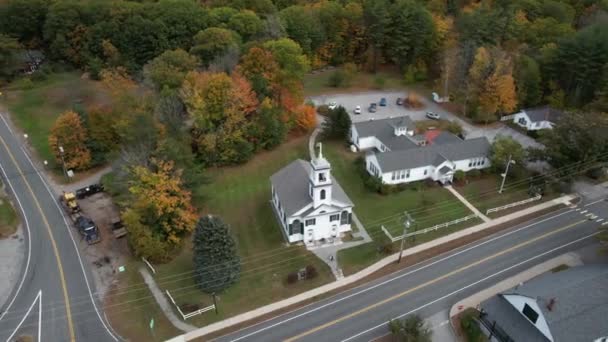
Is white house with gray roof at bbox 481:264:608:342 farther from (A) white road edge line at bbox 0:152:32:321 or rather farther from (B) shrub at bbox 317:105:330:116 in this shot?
(B) shrub at bbox 317:105:330:116

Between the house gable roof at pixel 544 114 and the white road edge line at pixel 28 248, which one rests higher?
the house gable roof at pixel 544 114

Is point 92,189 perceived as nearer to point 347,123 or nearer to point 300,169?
point 300,169

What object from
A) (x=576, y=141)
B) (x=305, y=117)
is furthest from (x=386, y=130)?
(x=576, y=141)

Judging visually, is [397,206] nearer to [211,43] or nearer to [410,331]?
[410,331]

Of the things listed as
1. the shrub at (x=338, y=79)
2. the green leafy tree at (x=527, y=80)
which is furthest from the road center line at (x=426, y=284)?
the shrub at (x=338, y=79)

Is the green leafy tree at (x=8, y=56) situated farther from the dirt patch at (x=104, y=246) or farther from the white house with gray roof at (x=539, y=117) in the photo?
the white house with gray roof at (x=539, y=117)

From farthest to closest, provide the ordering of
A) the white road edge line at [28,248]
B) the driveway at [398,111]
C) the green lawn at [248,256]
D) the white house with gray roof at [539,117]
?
1. the driveway at [398,111]
2. the white house with gray roof at [539,117]
3. the green lawn at [248,256]
4. the white road edge line at [28,248]

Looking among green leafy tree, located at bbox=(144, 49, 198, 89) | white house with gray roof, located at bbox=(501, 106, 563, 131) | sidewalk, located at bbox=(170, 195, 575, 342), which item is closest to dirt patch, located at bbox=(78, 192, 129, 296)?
sidewalk, located at bbox=(170, 195, 575, 342)
